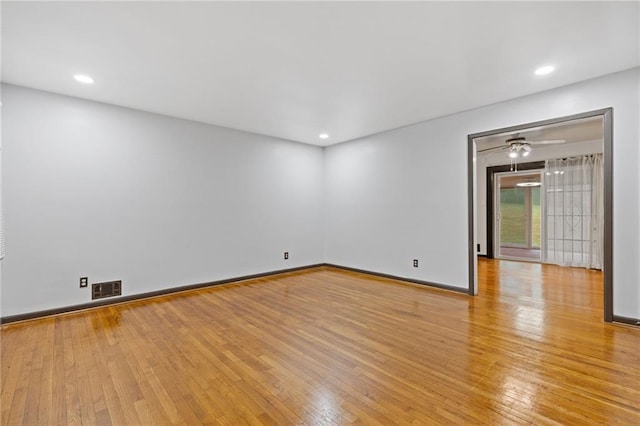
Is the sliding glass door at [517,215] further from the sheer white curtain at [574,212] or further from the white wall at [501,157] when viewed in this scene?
the sheer white curtain at [574,212]

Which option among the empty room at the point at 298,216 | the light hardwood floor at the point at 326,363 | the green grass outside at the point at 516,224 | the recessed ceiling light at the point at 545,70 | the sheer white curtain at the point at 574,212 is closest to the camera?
the light hardwood floor at the point at 326,363

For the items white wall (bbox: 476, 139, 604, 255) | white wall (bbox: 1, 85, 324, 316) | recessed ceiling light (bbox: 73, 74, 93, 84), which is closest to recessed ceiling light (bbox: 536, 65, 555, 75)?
white wall (bbox: 1, 85, 324, 316)

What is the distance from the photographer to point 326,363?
224 cm

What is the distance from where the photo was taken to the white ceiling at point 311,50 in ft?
6.70

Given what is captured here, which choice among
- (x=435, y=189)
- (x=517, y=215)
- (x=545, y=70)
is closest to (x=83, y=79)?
(x=435, y=189)

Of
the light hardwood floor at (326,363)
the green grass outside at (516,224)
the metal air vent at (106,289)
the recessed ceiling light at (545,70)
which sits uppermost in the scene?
the recessed ceiling light at (545,70)

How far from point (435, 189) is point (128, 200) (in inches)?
166

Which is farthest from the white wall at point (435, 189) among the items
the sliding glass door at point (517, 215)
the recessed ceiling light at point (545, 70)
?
the sliding glass door at point (517, 215)

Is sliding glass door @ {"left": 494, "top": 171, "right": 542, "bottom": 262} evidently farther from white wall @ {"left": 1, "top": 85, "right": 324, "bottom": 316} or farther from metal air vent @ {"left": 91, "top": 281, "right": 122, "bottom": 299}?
metal air vent @ {"left": 91, "top": 281, "right": 122, "bottom": 299}

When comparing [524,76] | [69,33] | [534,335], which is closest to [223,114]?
[69,33]

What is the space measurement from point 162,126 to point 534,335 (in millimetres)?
4946

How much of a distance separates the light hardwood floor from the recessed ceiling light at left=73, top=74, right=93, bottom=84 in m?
2.49

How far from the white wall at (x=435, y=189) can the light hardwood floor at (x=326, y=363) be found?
758 millimetres

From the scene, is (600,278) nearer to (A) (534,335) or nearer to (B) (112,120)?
(A) (534,335)
